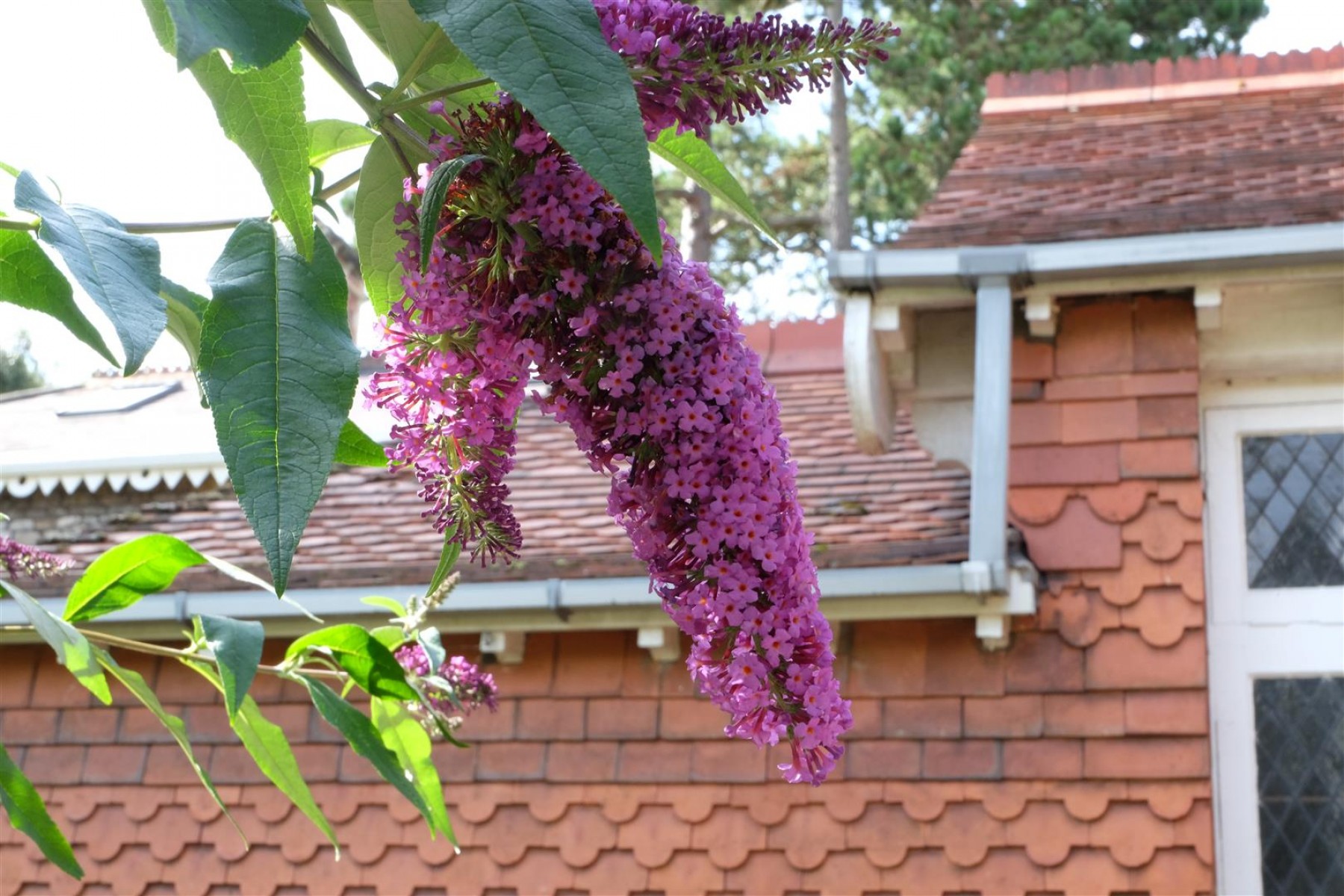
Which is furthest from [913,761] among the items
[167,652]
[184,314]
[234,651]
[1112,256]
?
[184,314]

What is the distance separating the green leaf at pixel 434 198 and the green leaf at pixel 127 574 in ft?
2.78

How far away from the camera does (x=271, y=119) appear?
871mm

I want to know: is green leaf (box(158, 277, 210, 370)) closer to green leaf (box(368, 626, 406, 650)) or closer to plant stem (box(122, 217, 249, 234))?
plant stem (box(122, 217, 249, 234))

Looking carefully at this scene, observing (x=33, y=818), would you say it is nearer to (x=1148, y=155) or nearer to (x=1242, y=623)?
(x=1242, y=623)

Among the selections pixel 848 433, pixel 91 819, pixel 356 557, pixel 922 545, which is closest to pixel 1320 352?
pixel 922 545

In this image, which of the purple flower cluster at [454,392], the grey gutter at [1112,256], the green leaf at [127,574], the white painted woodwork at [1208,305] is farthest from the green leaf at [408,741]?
the white painted woodwork at [1208,305]

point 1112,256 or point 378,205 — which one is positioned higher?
point 1112,256

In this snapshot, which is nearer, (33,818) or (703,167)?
(703,167)

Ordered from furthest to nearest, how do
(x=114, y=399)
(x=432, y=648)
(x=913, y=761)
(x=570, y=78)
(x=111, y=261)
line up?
(x=114, y=399), (x=913, y=761), (x=432, y=648), (x=111, y=261), (x=570, y=78)

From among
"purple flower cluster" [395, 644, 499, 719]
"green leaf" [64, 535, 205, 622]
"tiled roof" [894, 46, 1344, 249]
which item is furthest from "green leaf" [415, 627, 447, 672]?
"tiled roof" [894, 46, 1344, 249]

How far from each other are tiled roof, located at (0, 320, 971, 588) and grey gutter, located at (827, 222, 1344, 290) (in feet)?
2.17

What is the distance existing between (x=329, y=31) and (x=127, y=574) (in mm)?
828

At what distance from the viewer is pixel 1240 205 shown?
471 centimetres

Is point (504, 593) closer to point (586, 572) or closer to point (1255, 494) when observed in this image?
point (586, 572)
